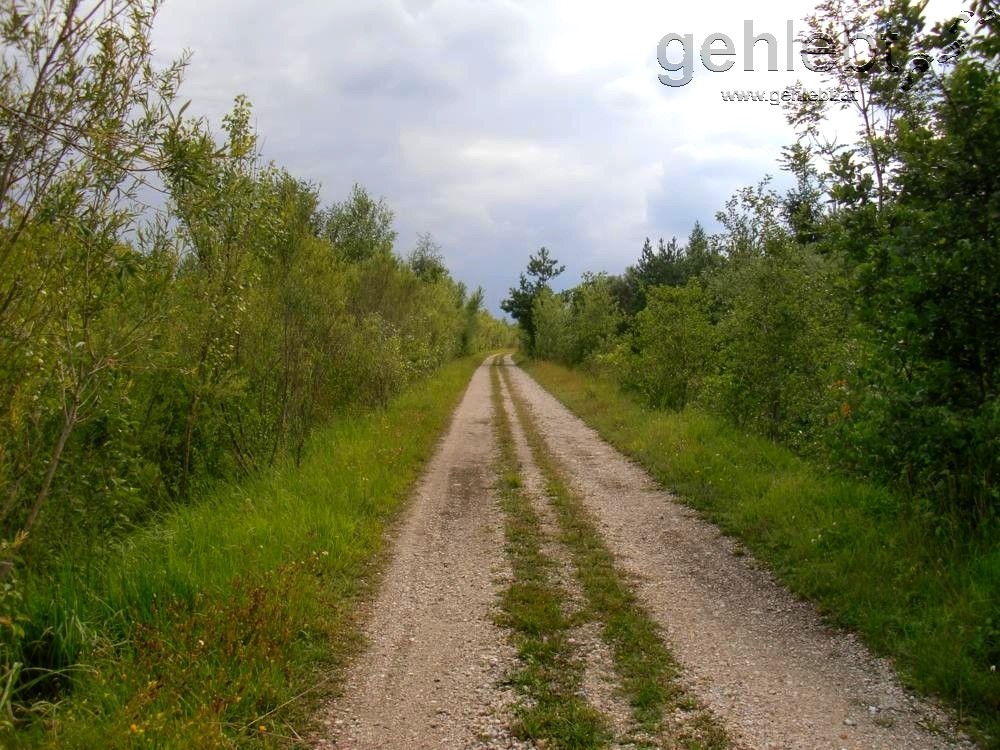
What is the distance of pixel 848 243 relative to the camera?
5855 millimetres

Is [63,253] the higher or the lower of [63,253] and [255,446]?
the higher

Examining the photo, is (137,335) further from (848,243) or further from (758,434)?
(758,434)

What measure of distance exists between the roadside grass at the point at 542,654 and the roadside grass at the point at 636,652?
0.86 ft

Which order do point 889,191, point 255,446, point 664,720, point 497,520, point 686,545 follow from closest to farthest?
1. point 664,720
2. point 889,191
3. point 686,545
4. point 497,520
5. point 255,446

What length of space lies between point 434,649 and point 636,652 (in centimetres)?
136

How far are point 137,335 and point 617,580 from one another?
424 cm

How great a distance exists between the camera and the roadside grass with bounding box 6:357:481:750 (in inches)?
138

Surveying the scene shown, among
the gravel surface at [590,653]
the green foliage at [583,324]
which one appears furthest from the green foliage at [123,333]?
the green foliage at [583,324]

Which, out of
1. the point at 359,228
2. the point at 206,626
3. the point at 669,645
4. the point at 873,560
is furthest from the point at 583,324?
the point at 206,626

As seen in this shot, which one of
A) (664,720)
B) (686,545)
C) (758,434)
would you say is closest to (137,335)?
(664,720)

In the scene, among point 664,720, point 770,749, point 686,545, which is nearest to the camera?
point 770,749

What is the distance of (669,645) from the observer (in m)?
4.57

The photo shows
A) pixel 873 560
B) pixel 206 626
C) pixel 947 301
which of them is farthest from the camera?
pixel 873 560

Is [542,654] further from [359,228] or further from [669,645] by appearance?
[359,228]
